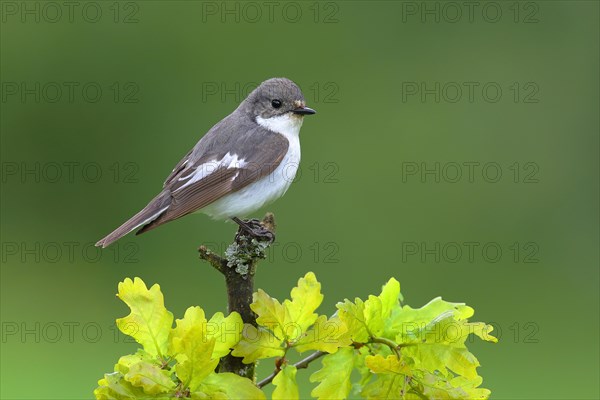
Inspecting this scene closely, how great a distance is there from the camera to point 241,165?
4.40 meters

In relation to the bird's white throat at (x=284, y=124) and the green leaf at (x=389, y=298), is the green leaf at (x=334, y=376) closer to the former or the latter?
the green leaf at (x=389, y=298)

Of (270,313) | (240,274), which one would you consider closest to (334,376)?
(270,313)

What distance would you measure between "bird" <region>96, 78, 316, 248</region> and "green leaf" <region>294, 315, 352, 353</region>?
6.50 feet

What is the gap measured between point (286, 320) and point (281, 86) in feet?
9.21

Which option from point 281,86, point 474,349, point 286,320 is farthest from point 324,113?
point 286,320

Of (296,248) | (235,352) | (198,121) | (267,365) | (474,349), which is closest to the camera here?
(235,352)

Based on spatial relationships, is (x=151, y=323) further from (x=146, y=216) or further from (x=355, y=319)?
(x=146, y=216)

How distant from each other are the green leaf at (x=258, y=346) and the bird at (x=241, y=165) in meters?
1.93

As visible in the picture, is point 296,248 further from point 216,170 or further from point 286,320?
point 286,320

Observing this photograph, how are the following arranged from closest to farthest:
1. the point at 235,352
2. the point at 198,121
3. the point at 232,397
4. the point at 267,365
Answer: the point at 232,397, the point at 235,352, the point at 267,365, the point at 198,121

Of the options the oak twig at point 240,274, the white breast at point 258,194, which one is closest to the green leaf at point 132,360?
the oak twig at point 240,274

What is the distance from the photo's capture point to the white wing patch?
424cm

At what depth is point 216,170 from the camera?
4.30 meters

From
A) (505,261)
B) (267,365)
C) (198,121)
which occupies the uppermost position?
(198,121)
